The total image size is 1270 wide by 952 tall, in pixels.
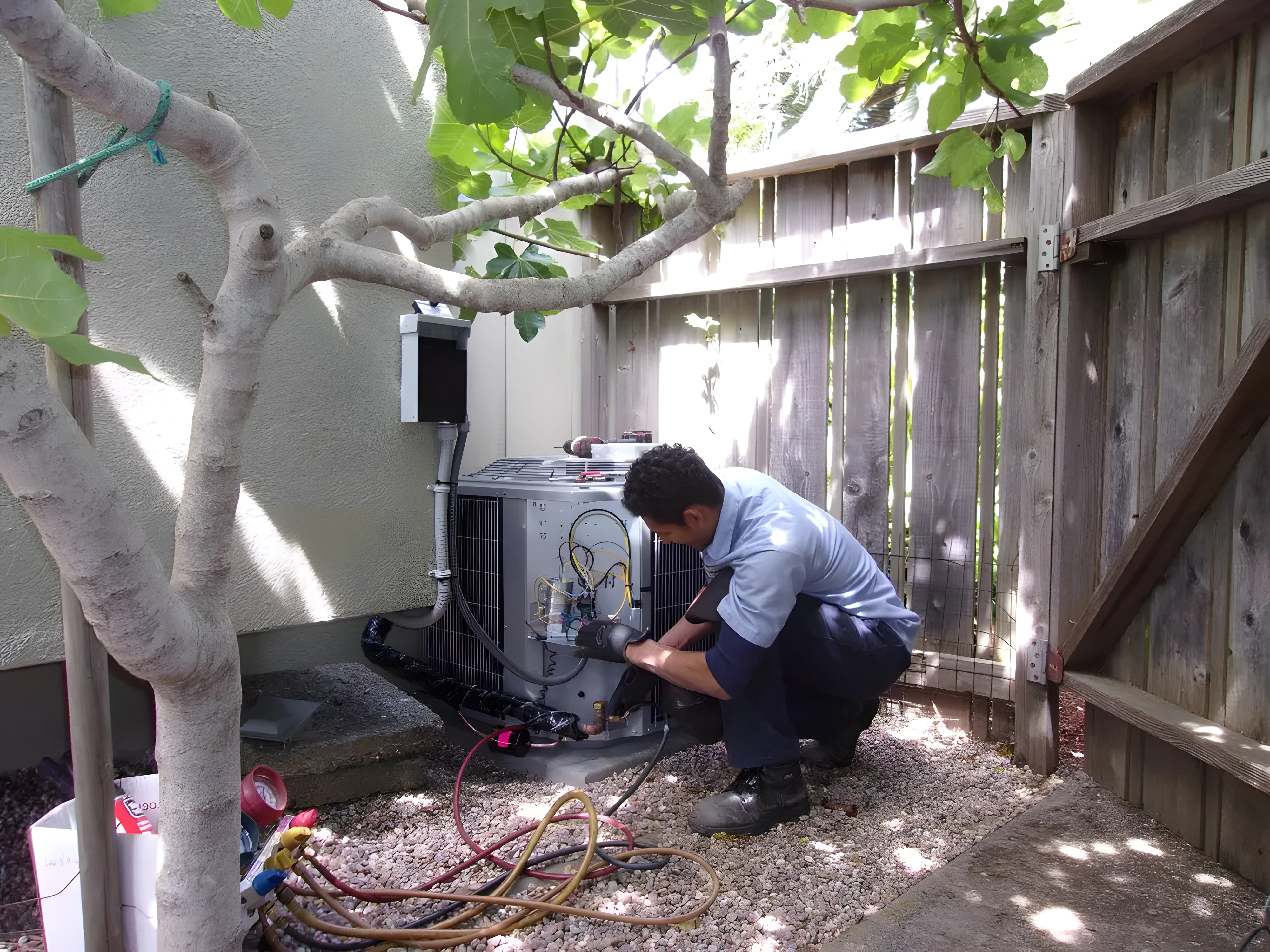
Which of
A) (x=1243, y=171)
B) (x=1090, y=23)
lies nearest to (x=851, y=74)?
(x=1243, y=171)

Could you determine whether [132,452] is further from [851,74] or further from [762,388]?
[762,388]

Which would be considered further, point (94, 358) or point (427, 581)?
point (427, 581)

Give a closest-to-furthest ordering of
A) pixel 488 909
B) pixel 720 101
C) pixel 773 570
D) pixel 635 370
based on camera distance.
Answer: pixel 720 101 < pixel 488 909 < pixel 773 570 < pixel 635 370

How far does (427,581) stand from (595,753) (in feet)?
2.91

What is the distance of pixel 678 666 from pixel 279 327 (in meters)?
1.58

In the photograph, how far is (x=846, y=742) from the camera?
2.70 meters

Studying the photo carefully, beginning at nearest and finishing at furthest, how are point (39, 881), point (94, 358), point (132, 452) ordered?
point (94, 358), point (39, 881), point (132, 452)

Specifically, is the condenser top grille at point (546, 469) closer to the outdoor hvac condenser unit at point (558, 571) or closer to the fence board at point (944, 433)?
the outdoor hvac condenser unit at point (558, 571)

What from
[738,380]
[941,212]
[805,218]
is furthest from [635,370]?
[941,212]

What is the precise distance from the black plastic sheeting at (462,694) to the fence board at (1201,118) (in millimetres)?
2549

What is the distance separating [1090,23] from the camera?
664 centimetres

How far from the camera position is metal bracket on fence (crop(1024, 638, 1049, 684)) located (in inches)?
109

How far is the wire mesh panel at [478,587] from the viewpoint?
3072mm

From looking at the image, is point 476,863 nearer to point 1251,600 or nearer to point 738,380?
point 1251,600
